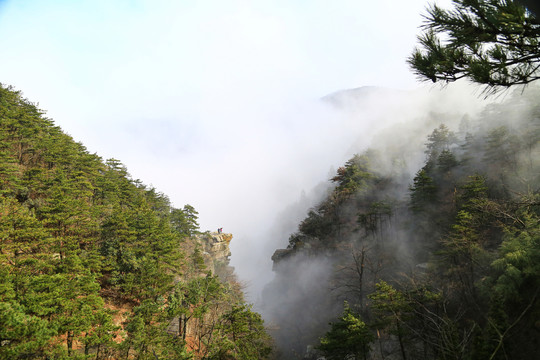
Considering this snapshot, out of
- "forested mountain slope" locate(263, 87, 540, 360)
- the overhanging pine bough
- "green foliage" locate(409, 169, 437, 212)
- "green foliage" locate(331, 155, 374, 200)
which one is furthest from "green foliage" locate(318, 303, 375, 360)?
"green foliage" locate(331, 155, 374, 200)

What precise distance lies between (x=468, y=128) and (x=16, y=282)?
213 feet

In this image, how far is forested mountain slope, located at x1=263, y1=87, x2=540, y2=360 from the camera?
13047 mm

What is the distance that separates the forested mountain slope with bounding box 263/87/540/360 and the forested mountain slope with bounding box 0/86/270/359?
9.57m

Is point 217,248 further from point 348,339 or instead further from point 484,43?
point 484,43

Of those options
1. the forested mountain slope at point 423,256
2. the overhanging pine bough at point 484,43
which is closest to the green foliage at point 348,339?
the forested mountain slope at point 423,256

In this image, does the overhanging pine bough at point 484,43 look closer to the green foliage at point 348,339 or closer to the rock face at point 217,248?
the green foliage at point 348,339

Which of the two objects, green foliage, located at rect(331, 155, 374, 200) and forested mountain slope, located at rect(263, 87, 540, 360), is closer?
forested mountain slope, located at rect(263, 87, 540, 360)

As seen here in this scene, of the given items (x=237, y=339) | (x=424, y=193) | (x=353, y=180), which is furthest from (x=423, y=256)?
(x=237, y=339)

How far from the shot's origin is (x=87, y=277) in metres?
12.8

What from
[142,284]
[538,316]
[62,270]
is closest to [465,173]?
[538,316]

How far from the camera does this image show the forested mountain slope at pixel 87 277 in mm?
10812

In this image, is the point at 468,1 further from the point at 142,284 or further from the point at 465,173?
the point at 465,173

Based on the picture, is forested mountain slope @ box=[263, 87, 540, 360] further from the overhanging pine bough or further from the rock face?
the rock face

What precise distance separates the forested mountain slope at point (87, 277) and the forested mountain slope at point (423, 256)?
9569 millimetres
